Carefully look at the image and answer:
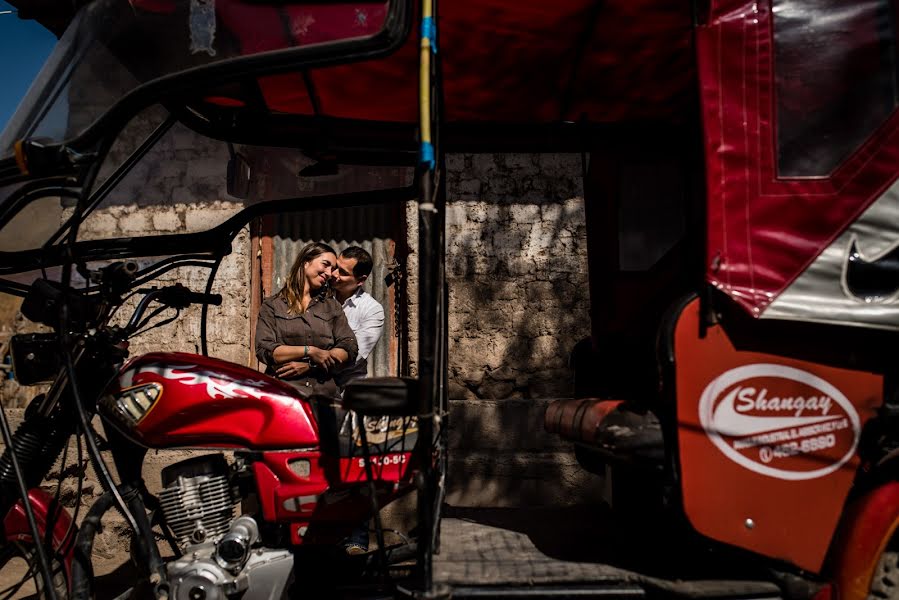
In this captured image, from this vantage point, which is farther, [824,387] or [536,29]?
[536,29]

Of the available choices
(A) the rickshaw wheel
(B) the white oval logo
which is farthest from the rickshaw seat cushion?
(A) the rickshaw wheel

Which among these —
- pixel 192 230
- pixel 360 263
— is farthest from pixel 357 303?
pixel 192 230

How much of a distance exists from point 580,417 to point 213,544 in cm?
143

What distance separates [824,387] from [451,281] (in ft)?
11.3

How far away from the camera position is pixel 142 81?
2.11 meters

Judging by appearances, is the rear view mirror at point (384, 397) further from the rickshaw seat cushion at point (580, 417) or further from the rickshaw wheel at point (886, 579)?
the rickshaw wheel at point (886, 579)

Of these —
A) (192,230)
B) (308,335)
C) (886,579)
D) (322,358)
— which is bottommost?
(886,579)

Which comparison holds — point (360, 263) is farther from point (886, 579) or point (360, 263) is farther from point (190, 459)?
point (886, 579)

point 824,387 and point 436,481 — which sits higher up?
point 824,387

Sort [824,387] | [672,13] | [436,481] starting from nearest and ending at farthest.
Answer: [824,387] < [436,481] < [672,13]

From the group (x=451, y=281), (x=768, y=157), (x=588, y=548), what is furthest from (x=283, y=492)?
(x=451, y=281)

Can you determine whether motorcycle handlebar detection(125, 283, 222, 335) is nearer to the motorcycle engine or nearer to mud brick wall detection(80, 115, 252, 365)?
the motorcycle engine

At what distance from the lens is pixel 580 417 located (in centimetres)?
243

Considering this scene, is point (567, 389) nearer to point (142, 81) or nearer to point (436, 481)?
point (436, 481)
